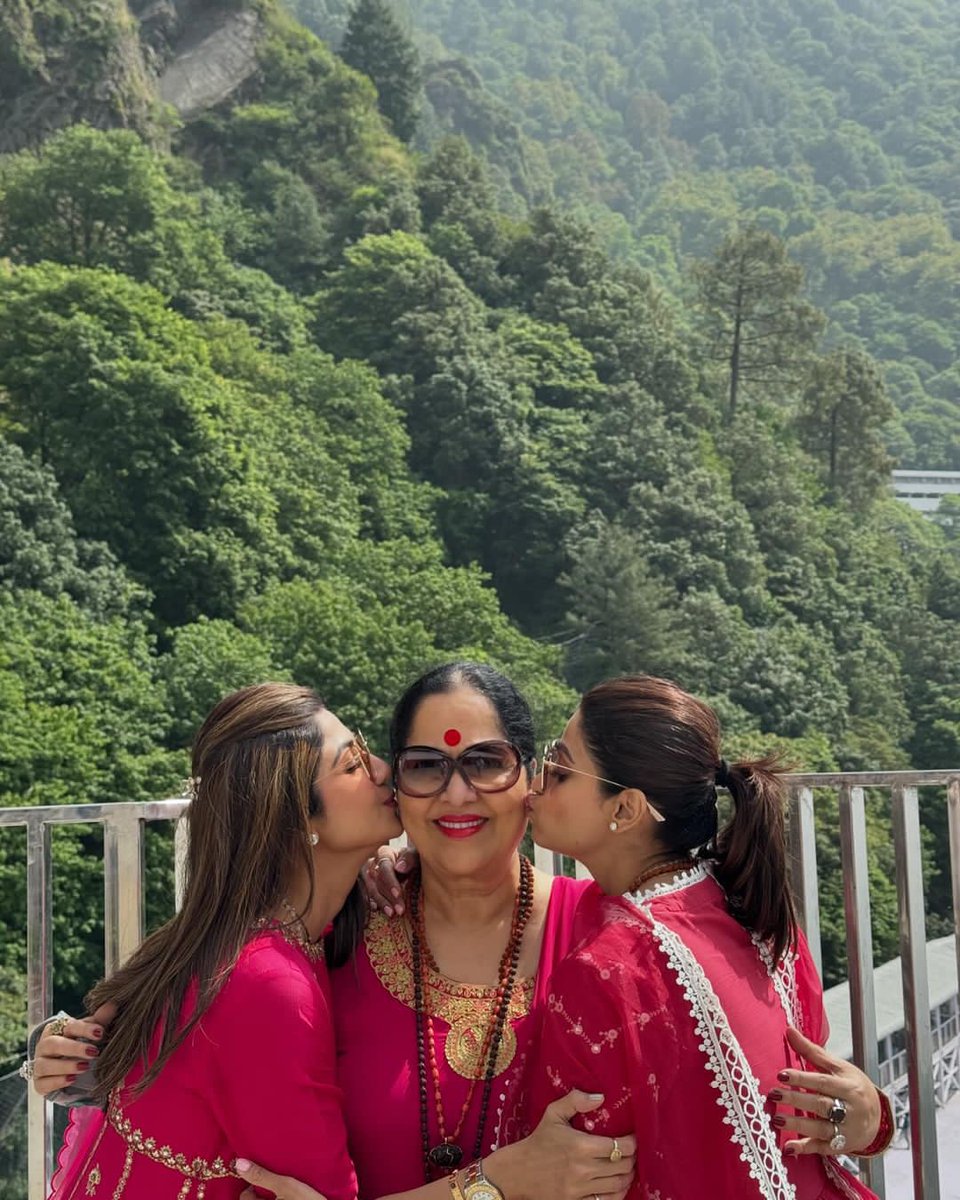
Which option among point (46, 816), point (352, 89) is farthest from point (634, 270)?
point (46, 816)

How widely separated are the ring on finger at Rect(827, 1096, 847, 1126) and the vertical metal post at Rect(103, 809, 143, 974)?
1307mm

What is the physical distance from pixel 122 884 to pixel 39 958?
20 centimetres

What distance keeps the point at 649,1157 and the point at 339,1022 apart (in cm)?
53

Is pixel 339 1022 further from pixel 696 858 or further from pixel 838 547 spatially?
pixel 838 547

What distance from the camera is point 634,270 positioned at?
5194 centimetres

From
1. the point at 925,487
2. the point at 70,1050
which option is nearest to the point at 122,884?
the point at 70,1050

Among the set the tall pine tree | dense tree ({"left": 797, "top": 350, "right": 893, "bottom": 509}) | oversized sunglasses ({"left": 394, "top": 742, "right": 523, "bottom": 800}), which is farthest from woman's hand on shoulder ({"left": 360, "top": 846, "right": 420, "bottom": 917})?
the tall pine tree

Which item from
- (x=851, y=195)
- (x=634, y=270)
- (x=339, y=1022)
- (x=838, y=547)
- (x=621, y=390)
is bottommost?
(x=339, y=1022)

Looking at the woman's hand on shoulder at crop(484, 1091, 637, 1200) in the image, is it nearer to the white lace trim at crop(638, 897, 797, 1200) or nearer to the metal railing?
the white lace trim at crop(638, 897, 797, 1200)

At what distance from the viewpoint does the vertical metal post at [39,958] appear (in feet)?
7.66

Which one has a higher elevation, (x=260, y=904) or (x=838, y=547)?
(x=838, y=547)

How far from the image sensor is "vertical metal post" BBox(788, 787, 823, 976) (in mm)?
2541

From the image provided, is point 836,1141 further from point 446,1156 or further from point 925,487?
point 925,487

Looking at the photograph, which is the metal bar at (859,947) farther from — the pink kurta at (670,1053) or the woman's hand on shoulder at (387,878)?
the woman's hand on shoulder at (387,878)
